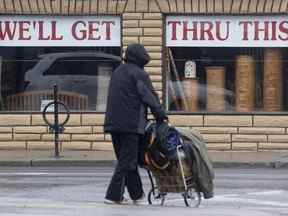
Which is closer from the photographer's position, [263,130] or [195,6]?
[263,130]

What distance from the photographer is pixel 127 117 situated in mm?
9727

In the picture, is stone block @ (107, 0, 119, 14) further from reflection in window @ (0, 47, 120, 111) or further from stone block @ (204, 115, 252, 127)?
stone block @ (204, 115, 252, 127)

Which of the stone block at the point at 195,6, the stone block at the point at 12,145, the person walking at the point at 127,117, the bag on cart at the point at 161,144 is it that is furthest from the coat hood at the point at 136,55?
the stone block at the point at 12,145

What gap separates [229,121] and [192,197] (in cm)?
898

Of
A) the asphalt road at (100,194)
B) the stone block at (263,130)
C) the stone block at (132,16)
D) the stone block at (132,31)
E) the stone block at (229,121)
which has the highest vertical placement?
the stone block at (132,16)

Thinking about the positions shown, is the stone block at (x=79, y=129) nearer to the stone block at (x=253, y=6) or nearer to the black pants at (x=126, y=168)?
the stone block at (x=253, y=6)

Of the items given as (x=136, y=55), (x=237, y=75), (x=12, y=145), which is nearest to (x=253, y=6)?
(x=237, y=75)

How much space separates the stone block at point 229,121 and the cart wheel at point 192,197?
8.68m

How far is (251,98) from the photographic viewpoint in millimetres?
18984

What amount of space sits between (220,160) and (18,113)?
478 centimetres

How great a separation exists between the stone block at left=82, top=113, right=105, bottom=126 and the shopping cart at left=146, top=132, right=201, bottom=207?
902cm

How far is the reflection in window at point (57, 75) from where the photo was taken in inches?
750

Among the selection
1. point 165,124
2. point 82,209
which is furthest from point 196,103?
point 82,209

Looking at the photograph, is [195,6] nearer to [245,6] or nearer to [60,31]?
[245,6]
